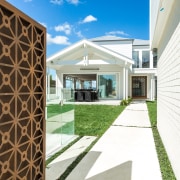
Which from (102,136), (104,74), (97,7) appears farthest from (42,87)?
(97,7)

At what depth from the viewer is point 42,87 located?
322 cm

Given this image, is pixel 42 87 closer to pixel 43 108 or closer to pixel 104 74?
pixel 43 108

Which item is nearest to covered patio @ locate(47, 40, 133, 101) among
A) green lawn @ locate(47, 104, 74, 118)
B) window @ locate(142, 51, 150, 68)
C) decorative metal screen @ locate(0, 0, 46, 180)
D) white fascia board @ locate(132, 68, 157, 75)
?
white fascia board @ locate(132, 68, 157, 75)

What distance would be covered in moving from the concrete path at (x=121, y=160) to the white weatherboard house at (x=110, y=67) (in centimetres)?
1148

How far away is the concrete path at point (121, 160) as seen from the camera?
407 centimetres

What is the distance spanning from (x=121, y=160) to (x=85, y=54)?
1420 cm

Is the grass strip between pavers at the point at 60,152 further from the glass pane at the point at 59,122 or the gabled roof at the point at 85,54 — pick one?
the gabled roof at the point at 85,54

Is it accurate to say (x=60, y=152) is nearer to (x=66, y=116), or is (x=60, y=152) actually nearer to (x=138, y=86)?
(x=66, y=116)

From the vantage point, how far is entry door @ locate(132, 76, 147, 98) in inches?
939

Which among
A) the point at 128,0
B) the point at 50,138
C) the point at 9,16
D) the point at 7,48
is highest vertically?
the point at 128,0

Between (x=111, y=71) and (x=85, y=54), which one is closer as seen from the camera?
(x=85, y=54)

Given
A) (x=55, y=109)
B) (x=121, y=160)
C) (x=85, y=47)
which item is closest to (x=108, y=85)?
(x=85, y=47)

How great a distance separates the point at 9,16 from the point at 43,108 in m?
1.30

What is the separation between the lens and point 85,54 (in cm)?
1841
